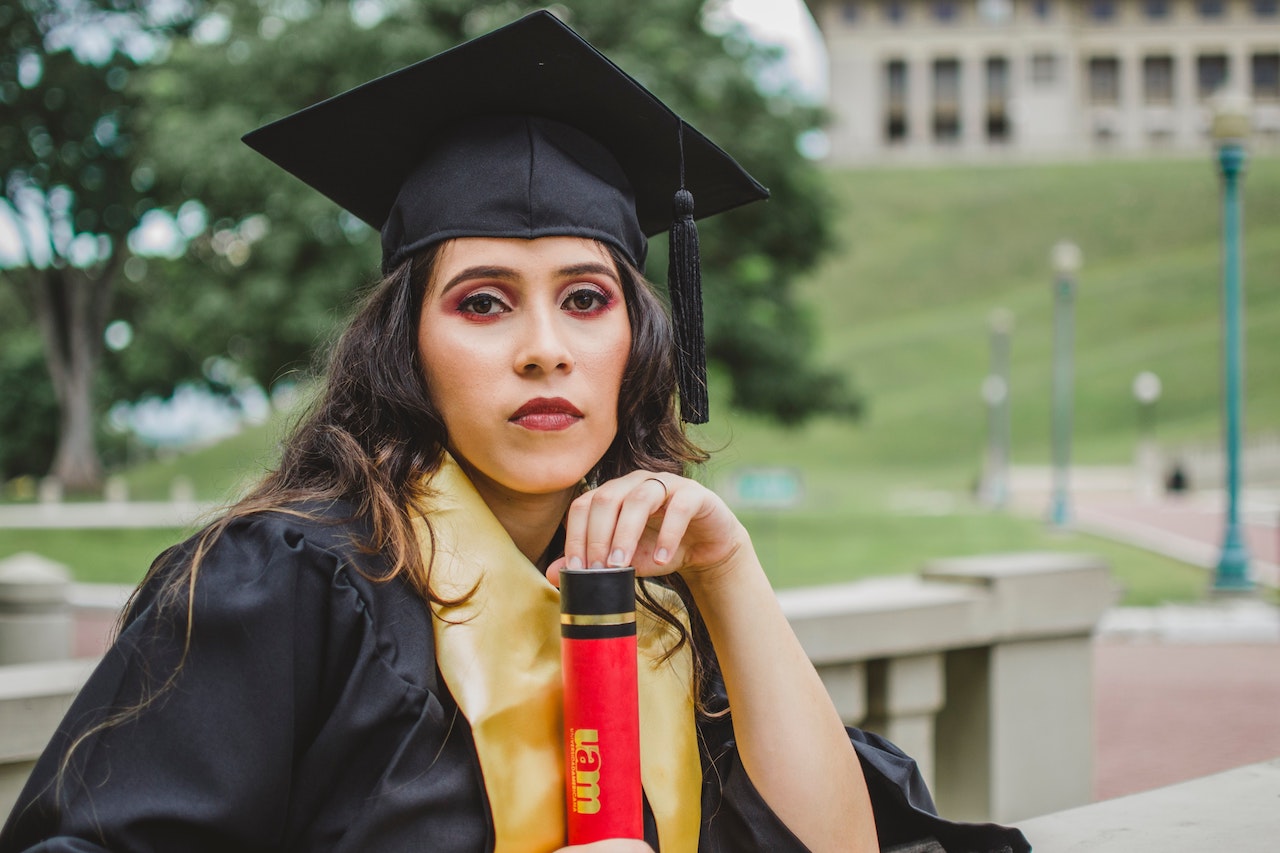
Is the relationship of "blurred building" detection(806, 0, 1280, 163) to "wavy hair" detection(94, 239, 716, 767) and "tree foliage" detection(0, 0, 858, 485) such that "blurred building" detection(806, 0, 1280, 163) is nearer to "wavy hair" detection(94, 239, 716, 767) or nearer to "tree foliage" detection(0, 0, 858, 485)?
"tree foliage" detection(0, 0, 858, 485)

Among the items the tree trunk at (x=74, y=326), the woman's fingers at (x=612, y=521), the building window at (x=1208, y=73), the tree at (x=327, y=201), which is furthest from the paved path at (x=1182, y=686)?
the building window at (x=1208, y=73)

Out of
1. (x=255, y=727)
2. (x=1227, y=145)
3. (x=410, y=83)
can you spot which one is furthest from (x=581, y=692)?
(x=1227, y=145)

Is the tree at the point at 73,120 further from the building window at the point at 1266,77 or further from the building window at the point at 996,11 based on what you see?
the building window at the point at 1266,77

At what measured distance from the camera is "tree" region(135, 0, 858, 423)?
15.3 metres

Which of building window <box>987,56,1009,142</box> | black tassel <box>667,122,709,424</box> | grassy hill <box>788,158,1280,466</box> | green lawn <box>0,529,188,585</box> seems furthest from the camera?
building window <box>987,56,1009,142</box>

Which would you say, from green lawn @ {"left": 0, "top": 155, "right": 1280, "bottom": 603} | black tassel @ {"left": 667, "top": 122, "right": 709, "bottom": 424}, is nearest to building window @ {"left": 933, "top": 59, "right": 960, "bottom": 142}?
green lawn @ {"left": 0, "top": 155, "right": 1280, "bottom": 603}

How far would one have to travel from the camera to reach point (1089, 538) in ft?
66.7

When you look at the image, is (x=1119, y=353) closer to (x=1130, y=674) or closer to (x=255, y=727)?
(x=1130, y=674)

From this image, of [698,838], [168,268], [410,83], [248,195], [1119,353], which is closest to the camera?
[698,838]

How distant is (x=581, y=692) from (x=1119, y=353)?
53196mm

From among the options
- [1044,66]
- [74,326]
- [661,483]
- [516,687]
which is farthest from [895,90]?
[516,687]

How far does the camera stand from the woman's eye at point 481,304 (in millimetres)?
1886

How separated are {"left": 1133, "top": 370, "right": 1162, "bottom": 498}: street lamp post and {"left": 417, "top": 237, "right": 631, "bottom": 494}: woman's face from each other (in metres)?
34.6

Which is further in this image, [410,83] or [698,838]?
[410,83]
